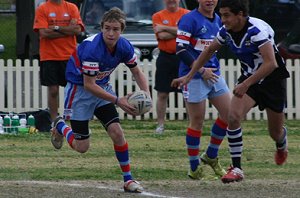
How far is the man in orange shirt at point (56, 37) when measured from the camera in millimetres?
15797

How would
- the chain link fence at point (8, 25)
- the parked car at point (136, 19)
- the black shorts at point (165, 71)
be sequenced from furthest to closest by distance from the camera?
the chain link fence at point (8, 25) → the parked car at point (136, 19) → the black shorts at point (165, 71)

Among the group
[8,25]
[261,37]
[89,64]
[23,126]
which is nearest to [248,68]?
[261,37]

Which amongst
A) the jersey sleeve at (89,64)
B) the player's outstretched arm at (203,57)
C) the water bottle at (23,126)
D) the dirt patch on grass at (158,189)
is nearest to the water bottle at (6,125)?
the water bottle at (23,126)

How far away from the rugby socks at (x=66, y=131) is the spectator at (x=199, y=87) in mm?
1271

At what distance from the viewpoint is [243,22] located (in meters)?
10.2

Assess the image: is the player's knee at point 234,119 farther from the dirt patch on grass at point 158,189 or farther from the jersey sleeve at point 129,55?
the jersey sleeve at point 129,55

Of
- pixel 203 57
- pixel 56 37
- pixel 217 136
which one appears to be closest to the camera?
pixel 203 57

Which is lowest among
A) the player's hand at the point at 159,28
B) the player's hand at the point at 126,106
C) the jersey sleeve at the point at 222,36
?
the player's hand at the point at 159,28

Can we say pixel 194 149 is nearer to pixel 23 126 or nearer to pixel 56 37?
pixel 56 37

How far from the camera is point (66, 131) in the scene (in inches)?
447

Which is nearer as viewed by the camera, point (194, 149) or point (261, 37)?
point (261, 37)

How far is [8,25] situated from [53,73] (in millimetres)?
20199

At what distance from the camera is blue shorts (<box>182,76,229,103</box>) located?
1121 centimetres

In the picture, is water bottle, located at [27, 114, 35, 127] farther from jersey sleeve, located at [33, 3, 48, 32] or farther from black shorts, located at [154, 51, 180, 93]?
black shorts, located at [154, 51, 180, 93]
